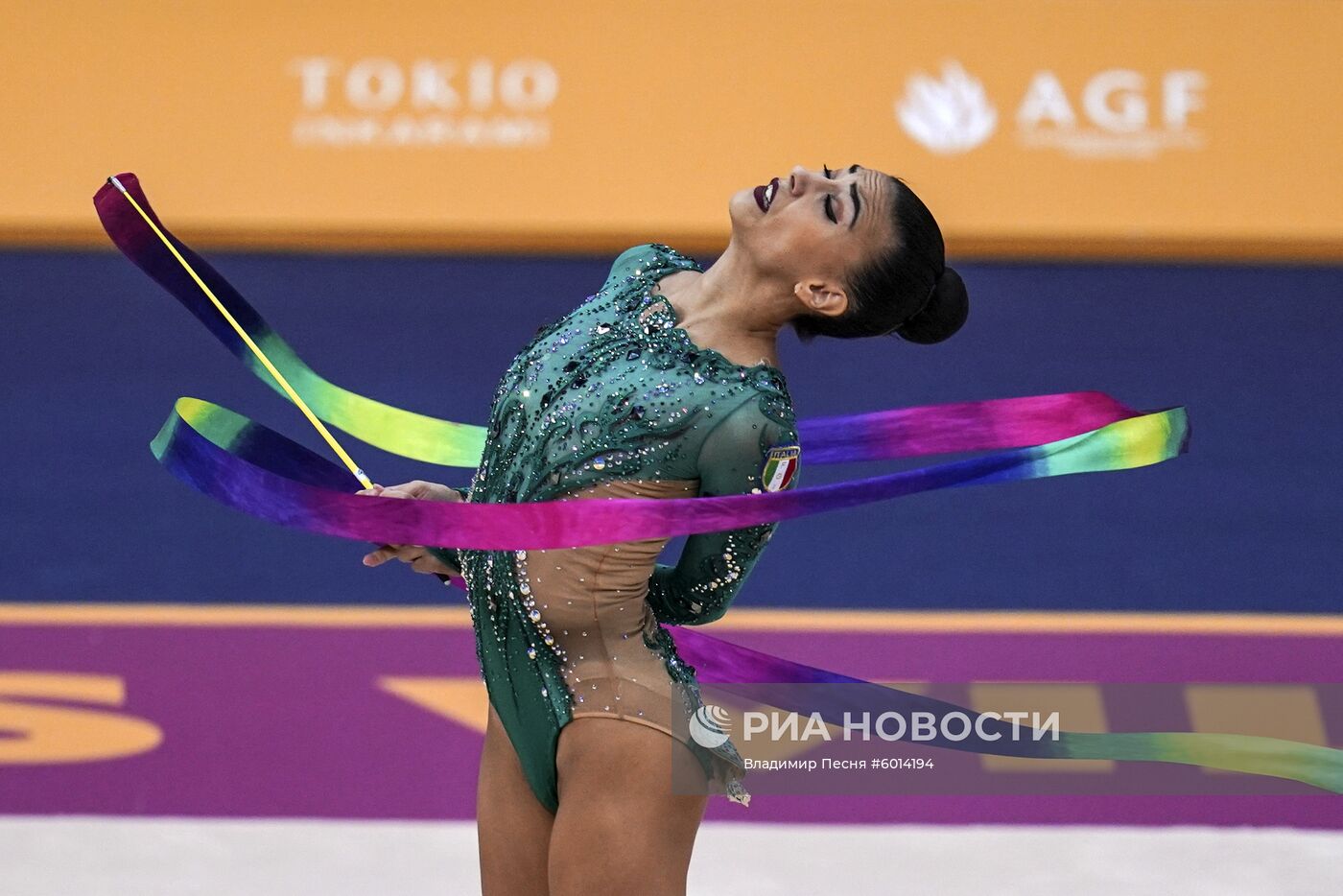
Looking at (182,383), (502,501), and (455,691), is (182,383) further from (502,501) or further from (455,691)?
(502,501)

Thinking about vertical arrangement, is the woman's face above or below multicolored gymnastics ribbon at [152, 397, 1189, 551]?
above

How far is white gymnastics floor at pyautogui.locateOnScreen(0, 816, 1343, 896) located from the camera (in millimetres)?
3129

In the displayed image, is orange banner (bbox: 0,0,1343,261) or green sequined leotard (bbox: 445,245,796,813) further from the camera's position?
orange banner (bbox: 0,0,1343,261)

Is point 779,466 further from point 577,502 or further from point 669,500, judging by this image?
point 577,502

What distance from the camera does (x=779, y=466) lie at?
1847mm

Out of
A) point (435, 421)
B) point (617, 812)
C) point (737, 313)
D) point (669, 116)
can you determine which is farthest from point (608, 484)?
point (669, 116)

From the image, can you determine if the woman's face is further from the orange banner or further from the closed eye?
the orange banner

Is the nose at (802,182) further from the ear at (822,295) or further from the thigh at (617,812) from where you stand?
the thigh at (617,812)

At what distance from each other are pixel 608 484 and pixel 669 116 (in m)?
2.58

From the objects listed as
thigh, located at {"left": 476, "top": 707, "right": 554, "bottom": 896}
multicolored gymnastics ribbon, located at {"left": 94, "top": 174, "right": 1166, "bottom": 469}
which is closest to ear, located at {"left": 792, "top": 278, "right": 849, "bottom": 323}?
multicolored gymnastics ribbon, located at {"left": 94, "top": 174, "right": 1166, "bottom": 469}

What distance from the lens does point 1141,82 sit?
13.7 ft

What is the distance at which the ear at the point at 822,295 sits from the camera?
190 cm

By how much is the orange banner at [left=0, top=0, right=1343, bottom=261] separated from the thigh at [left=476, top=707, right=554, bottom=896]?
2407 mm

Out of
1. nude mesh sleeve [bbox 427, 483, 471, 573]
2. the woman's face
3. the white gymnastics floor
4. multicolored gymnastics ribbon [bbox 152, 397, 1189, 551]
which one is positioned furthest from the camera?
the white gymnastics floor
